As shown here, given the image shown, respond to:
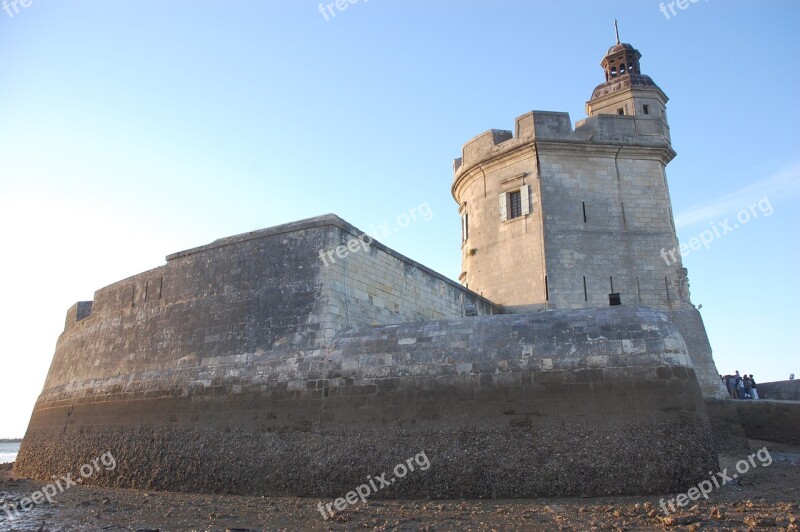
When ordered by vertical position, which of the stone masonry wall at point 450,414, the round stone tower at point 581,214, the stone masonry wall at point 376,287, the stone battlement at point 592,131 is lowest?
the stone masonry wall at point 450,414

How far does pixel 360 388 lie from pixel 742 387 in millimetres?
13307

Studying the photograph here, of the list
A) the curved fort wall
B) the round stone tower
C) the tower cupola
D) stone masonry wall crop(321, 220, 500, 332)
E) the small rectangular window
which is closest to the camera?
the curved fort wall

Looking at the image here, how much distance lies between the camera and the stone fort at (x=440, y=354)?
852 cm

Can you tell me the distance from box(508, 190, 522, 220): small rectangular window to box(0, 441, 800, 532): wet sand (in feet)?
30.1

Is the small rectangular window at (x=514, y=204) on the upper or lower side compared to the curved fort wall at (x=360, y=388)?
upper

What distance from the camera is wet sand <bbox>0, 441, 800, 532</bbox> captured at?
263 inches

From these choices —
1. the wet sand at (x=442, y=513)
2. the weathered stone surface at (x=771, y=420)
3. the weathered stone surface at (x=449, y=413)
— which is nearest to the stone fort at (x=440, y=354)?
the weathered stone surface at (x=449, y=413)

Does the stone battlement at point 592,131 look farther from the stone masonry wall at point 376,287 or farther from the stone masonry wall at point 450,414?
the stone masonry wall at point 450,414

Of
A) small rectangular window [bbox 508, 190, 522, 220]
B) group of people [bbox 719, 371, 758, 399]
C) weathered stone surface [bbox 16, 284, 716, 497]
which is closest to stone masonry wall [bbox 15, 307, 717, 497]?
weathered stone surface [bbox 16, 284, 716, 497]

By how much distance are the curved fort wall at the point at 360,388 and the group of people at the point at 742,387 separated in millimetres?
9883

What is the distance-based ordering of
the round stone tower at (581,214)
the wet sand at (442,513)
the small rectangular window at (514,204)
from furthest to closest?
the small rectangular window at (514,204)
the round stone tower at (581,214)
the wet sand at (442,513)

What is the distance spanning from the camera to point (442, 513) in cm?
767

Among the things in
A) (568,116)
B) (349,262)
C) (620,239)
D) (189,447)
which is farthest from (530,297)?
(189,447)

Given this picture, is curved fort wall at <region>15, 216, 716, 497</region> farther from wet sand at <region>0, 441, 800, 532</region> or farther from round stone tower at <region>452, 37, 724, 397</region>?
round stone tower at <region>452, 37, 724, 397</region>
